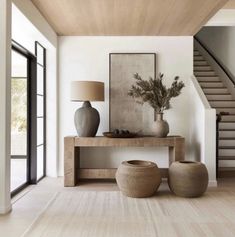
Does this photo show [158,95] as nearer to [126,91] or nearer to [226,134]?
[126,91]

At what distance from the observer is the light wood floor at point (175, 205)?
2539 millimetres

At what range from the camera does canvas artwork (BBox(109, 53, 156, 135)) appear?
4828mm

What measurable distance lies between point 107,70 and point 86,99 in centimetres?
99

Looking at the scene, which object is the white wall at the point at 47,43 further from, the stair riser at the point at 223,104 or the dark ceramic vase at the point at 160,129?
the stair riser at the point at 223,104

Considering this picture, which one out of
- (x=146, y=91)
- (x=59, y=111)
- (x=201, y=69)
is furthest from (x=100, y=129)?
(x=201, y=69)

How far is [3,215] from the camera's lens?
286 cm

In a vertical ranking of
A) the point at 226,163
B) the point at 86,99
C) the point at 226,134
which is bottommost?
the point at 226,163

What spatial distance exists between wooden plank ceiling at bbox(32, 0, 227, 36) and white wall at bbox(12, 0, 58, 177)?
0.18 meters

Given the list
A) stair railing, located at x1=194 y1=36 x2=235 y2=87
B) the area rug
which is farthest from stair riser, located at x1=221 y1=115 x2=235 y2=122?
the area rug

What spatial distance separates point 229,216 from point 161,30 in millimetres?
3118

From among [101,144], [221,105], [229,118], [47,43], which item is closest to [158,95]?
[101,144]

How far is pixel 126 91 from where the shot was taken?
4848 mm

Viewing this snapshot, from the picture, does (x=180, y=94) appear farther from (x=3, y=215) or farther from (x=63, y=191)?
(x=3, y=215)

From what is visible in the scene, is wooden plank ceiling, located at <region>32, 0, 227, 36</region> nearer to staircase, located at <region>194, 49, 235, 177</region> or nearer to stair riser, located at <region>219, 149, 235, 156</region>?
staircase, located at <region>194, 49, 235, 177</region>
